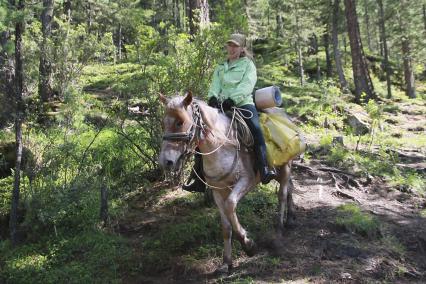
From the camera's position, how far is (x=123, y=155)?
Answer: 32.4 feet

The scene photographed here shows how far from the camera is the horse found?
479cm

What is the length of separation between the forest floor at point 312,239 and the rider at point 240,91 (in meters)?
1.29

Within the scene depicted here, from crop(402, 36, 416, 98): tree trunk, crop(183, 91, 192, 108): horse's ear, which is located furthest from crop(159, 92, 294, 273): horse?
crop(402, 36, 416, 98): tree trunk

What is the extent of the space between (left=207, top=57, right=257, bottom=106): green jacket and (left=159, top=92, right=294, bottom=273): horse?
405mm

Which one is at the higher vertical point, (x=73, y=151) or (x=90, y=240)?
(x=73, y=151)

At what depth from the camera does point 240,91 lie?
6.05 m

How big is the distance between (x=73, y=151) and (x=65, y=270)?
10.2 feet

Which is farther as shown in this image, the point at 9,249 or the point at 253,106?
the point at 9,249

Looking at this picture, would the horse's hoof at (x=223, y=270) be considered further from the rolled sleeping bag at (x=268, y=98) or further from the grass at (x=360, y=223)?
the rolled sleeping bag at (x=268, y=98)

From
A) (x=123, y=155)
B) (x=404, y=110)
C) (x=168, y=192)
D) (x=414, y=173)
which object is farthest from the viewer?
(x=404, y=110)

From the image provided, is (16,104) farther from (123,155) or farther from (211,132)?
(211,132)

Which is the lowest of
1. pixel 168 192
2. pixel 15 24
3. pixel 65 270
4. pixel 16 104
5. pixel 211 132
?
pixel 65 270

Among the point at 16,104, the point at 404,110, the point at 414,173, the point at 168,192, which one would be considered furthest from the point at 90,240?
the point at 404,110

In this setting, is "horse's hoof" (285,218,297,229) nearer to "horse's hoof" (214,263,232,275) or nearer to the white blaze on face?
"horse's hoof" (214,263,232,275)
